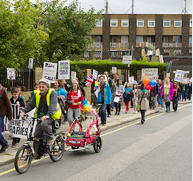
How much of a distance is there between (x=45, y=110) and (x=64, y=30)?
11.7 meters

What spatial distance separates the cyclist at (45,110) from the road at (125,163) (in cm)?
63

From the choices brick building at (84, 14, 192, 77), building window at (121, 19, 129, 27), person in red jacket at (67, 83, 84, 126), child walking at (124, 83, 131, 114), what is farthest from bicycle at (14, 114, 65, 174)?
building window at (121, 19, 129, 27)

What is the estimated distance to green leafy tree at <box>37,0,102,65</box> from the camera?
17091 millimetres

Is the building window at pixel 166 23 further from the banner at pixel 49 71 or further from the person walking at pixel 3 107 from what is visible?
the person walking at pixel 3 107

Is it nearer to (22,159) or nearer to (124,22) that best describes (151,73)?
(22,159)

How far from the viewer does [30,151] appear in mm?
6031

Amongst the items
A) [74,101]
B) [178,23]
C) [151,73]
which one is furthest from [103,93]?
[178,23]

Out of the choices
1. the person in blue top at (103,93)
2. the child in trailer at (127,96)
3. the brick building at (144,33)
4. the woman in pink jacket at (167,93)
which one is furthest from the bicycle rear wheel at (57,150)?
the brick building at (144,33)

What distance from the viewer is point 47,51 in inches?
693

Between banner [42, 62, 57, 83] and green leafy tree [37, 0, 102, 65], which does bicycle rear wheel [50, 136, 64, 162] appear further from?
green leafy tree [37, 0, 102, 65]

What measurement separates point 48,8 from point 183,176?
45.5ft

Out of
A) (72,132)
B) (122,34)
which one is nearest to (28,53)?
(72,132)

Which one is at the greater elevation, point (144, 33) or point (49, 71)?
point (144, 33)

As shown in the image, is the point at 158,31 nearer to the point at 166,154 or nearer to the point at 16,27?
the point at 16,27
